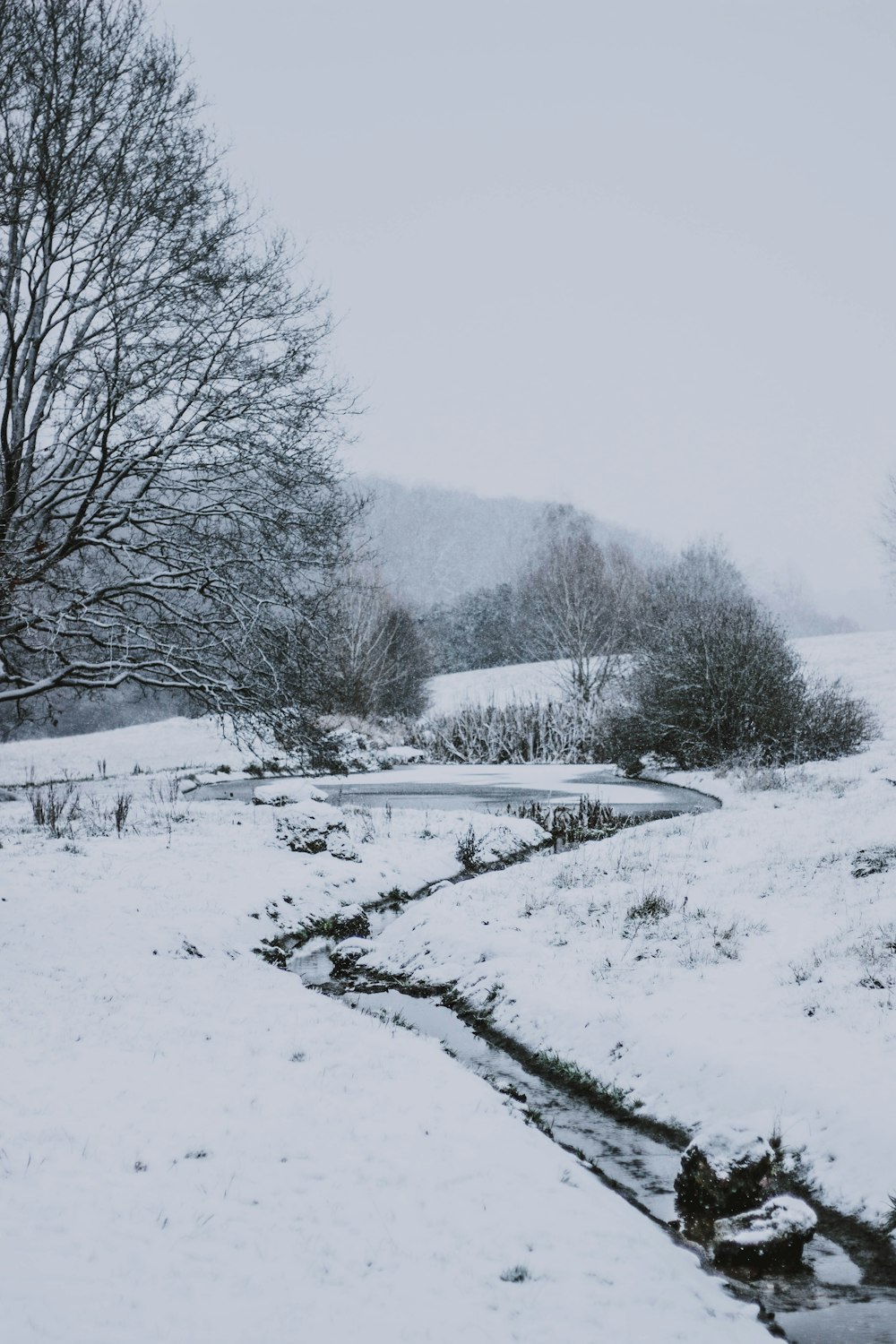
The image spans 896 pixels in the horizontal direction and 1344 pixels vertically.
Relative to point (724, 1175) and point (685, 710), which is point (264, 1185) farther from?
point (685, 710)

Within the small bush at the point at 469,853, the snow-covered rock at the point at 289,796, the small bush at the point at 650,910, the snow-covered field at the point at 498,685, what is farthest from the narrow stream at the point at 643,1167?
the snow-covered field at the point at 498,685

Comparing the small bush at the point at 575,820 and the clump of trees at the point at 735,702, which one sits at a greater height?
the clump of trees at the point at 735,702

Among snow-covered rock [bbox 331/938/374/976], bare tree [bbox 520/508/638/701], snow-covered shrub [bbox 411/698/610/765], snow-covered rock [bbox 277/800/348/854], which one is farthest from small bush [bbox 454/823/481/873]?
bare tree [bbox 520/508/638/701]

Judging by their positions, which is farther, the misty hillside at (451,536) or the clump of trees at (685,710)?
the misty hillside at (451,536)

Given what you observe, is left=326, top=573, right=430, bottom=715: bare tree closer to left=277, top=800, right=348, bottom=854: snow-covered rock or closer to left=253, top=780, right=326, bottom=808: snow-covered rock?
left=253, top=780, right=326, bottom=808: snow-covered rock

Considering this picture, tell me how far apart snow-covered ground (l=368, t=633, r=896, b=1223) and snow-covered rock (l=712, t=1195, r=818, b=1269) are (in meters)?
0.57

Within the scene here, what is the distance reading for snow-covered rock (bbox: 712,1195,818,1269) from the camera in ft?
13.9

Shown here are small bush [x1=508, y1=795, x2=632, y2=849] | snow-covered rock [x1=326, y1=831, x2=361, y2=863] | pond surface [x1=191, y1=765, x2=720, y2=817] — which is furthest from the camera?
pond surface [x1=191, y1=765, x2=720, y2=817]

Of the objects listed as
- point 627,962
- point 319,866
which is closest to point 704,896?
point 627,962

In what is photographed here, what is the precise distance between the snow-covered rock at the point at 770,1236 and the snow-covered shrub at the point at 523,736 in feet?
86.3

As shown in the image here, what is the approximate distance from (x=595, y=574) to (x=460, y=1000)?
44.9 meters

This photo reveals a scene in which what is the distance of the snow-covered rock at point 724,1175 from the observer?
4.59 metres

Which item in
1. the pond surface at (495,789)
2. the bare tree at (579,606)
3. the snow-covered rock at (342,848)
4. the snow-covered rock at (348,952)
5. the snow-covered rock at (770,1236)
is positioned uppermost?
the bare tree at (579,606)

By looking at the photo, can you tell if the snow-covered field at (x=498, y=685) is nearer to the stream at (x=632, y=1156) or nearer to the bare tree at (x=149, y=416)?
the bare tree at (x=149, y=416)
